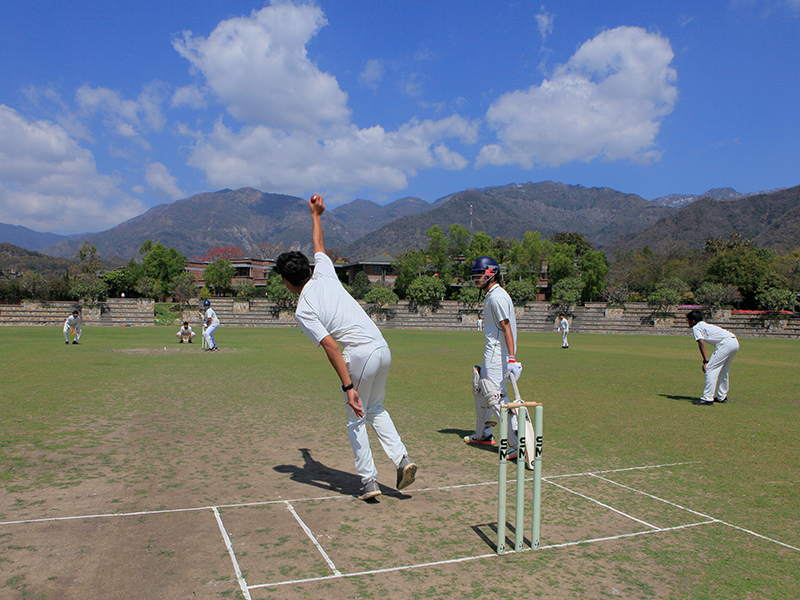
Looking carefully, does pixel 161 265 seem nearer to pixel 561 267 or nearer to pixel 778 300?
pixel 561 267

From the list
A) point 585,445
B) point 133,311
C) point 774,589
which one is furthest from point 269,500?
point 133,311

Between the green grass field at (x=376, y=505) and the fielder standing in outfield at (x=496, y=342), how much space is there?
0.72m

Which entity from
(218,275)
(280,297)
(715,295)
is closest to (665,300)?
(715,295)

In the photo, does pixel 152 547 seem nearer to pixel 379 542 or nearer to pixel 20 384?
pixel 379 542

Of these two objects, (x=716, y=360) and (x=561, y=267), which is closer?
(x=716, y=360)

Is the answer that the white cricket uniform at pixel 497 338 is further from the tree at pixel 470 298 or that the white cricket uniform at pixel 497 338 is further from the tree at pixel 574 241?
the tree at pixel 574 241

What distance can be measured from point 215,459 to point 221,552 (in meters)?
2.51

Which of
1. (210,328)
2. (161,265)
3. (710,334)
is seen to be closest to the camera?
(710,334)

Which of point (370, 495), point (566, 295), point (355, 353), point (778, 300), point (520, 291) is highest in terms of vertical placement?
point (520, 291)

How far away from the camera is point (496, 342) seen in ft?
21.0

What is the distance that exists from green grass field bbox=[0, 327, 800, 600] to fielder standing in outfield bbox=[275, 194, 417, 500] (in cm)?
39

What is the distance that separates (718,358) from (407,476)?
8580 millimetres

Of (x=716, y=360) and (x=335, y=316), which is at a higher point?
(x=335, y=316)

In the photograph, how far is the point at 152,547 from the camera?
11.7ft
